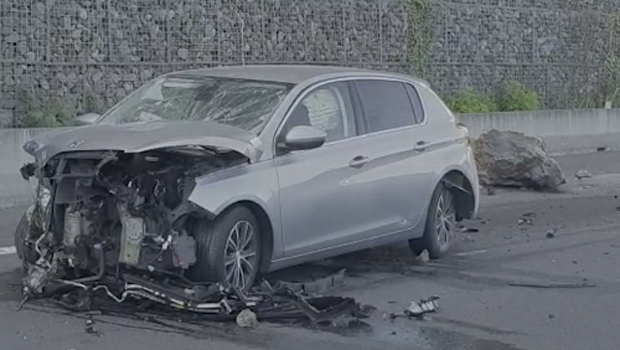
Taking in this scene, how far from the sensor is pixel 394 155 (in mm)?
10312

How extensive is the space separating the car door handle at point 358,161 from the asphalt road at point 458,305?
950 millimetres

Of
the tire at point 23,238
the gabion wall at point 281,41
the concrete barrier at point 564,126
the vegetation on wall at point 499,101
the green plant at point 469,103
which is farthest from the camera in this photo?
the vegetation on wall at point 499,101

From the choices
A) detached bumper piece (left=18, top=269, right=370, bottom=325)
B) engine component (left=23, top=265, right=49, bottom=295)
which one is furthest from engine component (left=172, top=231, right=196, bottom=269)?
engine component (left=23, top=265, right=49, bottom=295)

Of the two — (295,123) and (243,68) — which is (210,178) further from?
(243,68)

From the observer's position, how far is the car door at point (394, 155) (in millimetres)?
10102

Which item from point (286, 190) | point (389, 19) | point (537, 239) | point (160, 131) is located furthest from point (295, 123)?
point (389, 19)

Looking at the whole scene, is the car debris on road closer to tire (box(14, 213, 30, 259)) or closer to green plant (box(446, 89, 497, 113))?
tire (box(14, 213, 30, 259))

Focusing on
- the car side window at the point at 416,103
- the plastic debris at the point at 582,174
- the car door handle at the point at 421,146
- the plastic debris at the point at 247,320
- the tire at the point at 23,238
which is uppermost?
the car side window at the point at 416,103

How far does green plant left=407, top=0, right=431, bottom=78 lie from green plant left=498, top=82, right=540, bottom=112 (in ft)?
6.29

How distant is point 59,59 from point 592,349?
454 inches

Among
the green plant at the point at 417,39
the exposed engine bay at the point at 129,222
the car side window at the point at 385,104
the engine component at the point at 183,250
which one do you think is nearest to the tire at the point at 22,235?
the exposed engine bay at the point at 129,222

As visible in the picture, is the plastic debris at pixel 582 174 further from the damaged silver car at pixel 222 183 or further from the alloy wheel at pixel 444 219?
the damaged silver car at pixel 222 183

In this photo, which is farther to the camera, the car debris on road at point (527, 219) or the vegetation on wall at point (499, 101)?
the vegetation on wall at point (499, 101)

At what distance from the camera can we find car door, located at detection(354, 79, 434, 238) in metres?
10.1
